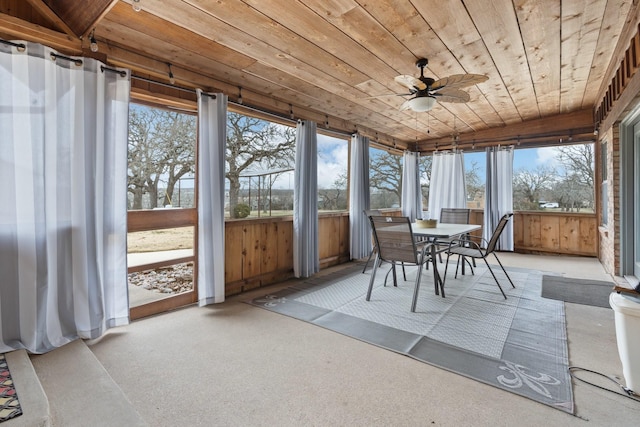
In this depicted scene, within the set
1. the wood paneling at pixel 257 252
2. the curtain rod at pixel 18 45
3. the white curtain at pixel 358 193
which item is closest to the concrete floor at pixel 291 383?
the wood paneling at pixel 257 252

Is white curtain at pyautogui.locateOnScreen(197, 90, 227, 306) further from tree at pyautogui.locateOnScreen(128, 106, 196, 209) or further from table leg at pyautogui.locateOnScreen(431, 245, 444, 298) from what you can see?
table leg at pyautogui.locateOnScreen(431, 245, 444, 298)

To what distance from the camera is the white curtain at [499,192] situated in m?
5.66

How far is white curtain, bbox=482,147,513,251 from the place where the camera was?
5660 mm

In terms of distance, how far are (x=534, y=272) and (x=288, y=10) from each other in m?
4.46

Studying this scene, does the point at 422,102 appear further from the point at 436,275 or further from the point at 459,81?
the point at 436,275

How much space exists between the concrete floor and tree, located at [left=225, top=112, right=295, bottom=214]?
5.28ft

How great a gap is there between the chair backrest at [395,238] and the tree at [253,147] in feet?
5.11

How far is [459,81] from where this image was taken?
101 inches

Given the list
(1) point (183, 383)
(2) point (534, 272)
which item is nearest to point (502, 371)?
(1) point (183, 383)

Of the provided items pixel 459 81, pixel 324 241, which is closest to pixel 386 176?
pixel 324 241

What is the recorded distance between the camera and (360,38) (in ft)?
8.13

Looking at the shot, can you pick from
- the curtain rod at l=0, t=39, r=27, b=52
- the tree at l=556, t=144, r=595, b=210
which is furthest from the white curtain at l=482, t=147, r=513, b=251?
the curtain rod at l=0, t=39, r=27, b=52

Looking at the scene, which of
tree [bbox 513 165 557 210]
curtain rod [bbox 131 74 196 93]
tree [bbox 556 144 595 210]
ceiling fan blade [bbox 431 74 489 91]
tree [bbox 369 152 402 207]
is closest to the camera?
ceiling fan blade [bbox 431 74 489 91]

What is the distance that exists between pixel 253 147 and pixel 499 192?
4.67 m
